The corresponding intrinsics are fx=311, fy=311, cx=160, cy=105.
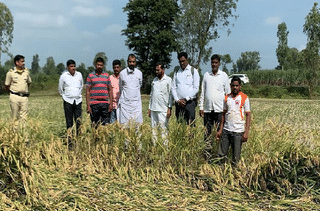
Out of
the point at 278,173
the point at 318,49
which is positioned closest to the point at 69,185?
the point at 278,173

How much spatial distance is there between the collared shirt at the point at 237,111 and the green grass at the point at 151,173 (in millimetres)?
439

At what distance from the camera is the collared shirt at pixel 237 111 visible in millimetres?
4406

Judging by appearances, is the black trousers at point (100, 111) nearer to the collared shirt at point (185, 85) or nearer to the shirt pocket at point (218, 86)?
the collared shirt at point (185, 85)

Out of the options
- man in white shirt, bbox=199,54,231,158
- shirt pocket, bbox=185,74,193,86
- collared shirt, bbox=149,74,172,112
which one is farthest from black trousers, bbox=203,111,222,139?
collared shirt, bbox=149,74,172,112

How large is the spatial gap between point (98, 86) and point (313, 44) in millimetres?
25031

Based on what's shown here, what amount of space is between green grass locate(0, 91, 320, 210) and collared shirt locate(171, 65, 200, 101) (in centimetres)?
77

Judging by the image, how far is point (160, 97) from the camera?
5.64 meters

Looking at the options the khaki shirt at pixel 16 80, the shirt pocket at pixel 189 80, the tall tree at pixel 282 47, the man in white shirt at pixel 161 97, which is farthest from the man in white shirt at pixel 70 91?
the tall tree at pixel 282 47

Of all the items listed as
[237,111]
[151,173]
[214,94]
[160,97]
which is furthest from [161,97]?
[151,173]

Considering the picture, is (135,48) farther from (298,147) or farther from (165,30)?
(298,147)

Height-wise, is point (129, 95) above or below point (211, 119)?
above

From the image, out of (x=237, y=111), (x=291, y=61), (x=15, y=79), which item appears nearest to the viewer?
(x=237, y=111)

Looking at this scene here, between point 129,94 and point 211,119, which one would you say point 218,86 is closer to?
point 211,119

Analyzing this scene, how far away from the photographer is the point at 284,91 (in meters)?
32.2
